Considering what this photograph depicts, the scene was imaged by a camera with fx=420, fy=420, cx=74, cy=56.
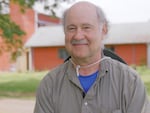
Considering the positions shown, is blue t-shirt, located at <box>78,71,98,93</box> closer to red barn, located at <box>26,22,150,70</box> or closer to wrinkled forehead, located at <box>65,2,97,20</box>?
wrinkled forehead, located at <box>65,2,97,20</box>

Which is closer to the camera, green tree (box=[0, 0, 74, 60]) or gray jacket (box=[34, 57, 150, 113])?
gray jacket (box=[34, 57, 150, 113])

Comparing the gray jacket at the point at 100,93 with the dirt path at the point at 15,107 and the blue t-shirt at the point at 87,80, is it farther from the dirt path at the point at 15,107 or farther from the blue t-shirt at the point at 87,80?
the dirt path at the point at 15,107

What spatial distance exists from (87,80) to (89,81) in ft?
0.06

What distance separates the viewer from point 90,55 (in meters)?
2.51

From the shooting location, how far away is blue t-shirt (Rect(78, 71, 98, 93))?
2516 millimetres

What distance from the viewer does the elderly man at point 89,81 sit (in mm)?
2463

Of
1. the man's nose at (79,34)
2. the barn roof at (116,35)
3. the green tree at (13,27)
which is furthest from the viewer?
the barn roof at (116,35)

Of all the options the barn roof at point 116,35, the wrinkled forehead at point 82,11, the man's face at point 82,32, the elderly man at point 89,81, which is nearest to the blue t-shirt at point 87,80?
the elderly man at point 89,81

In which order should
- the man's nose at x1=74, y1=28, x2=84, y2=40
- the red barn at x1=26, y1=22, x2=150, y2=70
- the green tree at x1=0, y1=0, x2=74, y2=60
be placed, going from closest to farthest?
1. the man's nose at x1=74, y1=28, x2=84, y2=40
2. the green tree at x1=0, y1=0, x2=74, y2=60
3. the red barn at x1=26, y1=22, x2=150, y2=70

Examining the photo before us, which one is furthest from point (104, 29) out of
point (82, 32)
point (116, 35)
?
point (116, 35)

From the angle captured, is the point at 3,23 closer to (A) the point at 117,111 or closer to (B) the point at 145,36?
(A) the point at 117,111

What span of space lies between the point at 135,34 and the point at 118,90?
36194 millimetres

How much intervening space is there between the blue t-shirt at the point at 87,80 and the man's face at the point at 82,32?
13 centimetres

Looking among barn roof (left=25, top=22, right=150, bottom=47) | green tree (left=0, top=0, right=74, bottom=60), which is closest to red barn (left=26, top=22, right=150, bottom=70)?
barn roof (left=25, top=22, right=150, bottom=47)
